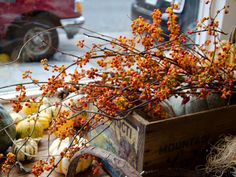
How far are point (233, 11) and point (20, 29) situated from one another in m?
0.82

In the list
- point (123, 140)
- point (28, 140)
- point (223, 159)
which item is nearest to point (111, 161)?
point (123, 140)

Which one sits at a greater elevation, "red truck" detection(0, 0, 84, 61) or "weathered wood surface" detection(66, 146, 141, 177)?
"red truck" detection(0, 0, 84, 61)

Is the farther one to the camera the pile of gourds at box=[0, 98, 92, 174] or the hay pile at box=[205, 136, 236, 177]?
the pile of gourds at box=[0, 98, 92, 174]

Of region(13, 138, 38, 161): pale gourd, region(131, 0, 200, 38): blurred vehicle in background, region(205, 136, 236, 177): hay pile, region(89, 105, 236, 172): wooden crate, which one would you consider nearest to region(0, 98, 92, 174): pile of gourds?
region(13, 138, 38, 161): pale gourd

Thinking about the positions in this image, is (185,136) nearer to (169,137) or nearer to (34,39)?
(169,137)

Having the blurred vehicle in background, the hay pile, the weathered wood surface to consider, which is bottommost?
the weathered wood surface

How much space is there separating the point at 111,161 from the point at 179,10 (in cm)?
90

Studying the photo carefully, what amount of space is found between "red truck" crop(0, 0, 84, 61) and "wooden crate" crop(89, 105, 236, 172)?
585 mm

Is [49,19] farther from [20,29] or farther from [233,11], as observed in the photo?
[233,11]

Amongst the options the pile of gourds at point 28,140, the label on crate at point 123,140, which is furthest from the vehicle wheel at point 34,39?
the label on crate at point 123,140

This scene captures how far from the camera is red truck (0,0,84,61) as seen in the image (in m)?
1.26

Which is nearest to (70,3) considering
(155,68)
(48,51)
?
(48,51)

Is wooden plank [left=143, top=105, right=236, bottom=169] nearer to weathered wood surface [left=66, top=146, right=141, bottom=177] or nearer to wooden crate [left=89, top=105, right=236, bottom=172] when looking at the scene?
wooden crate [left=89, top=105, right=236, bottom=172]

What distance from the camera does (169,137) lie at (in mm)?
770
